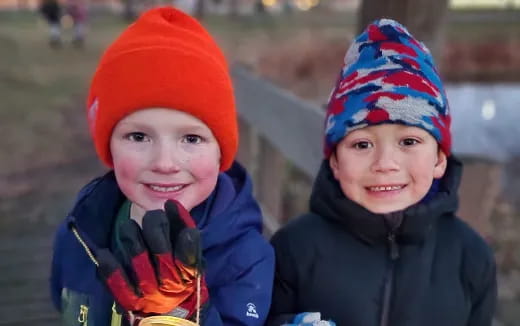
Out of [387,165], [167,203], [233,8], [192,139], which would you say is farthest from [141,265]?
[233,8]

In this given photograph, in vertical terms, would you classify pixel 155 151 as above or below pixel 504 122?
above

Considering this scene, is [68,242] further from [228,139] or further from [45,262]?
[45,262]

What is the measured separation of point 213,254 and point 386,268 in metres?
0.51

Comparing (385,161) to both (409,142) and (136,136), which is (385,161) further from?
(136,136)

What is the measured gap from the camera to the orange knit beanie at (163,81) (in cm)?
165

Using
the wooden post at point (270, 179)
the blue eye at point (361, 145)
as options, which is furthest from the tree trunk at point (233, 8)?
the blue eye at point (361, 145)

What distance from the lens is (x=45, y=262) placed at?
3.87 meters

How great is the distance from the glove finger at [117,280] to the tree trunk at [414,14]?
230 centimetres

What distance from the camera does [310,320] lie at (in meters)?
1.76

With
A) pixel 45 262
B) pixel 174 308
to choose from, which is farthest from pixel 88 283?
pixel 45 262

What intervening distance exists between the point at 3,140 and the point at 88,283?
5777mm

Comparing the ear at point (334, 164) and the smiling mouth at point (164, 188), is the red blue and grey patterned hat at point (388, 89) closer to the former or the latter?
the ear at point (334, 164)

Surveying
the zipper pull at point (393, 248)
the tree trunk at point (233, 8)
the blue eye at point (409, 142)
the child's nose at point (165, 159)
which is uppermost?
the blue eye at point (409, 142)

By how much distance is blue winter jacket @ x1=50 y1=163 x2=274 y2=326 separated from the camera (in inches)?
69.2
